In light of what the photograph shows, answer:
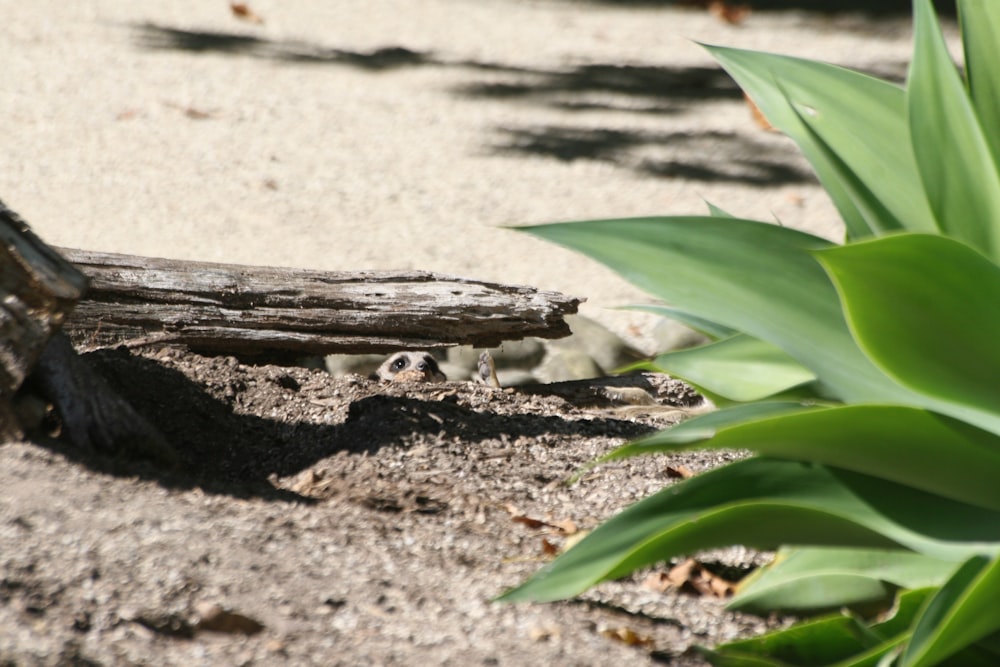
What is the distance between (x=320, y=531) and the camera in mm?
2219

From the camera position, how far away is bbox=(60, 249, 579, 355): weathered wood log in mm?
3043

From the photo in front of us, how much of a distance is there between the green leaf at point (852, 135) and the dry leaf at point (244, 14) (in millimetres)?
6635

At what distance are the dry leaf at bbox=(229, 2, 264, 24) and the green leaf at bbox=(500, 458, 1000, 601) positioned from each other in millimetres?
7172

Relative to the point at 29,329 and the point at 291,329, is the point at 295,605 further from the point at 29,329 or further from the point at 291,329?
the point at 291,329

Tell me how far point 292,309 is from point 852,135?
5.13 feet

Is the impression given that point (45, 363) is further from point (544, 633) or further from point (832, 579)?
point (832, 579)

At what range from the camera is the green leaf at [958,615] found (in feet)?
4.98

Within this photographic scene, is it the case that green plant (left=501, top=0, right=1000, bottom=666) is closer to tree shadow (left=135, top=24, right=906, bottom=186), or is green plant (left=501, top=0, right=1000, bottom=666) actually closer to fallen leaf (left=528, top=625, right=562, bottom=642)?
fallen leaf (left=528, top=625, right=562, bottom=642)

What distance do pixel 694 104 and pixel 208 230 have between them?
10.7 ft

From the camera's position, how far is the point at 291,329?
123 inches

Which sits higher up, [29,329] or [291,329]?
[29,329]

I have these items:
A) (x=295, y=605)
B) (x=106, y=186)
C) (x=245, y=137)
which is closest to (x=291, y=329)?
(x=295, y=605)

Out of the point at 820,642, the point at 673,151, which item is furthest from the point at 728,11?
the point at 820,642

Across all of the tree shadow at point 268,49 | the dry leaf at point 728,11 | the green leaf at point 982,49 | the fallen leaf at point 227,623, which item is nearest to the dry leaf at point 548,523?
the fallen leaf at point 227,623
